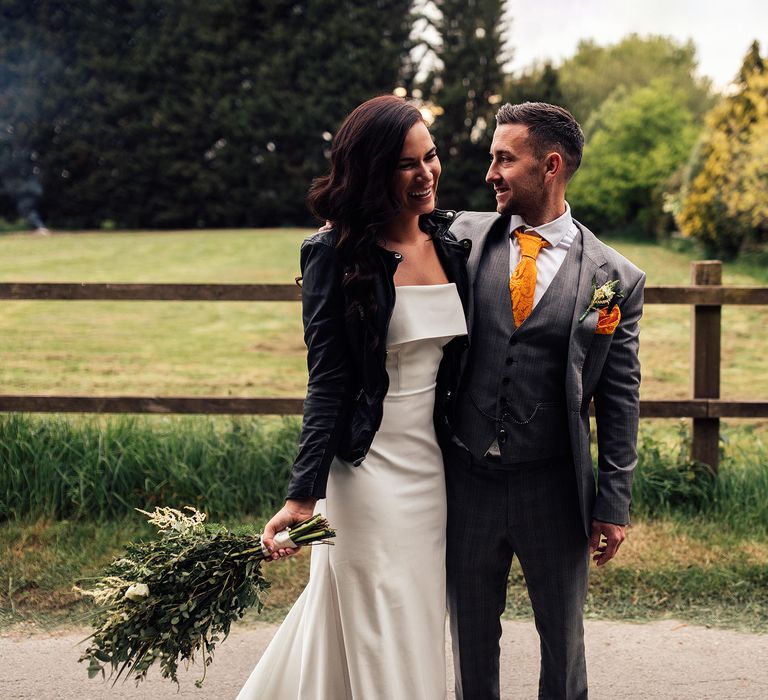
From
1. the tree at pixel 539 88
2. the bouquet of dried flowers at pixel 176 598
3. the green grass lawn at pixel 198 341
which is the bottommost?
the green grass lawn at pixel 198 341

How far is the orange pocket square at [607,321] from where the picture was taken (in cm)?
237

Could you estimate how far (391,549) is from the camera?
2404 mm

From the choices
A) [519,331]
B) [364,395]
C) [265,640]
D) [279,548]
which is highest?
[519,331]

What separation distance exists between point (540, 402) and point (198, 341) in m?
10.9

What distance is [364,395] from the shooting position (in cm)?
235

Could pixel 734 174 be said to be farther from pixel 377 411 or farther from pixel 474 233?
pixel 377 411

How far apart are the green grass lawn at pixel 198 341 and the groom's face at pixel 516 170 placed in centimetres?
586

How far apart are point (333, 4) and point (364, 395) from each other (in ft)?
131

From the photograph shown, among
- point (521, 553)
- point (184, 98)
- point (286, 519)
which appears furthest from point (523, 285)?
point (184, 98)

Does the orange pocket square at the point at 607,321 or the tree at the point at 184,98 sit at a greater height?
the tree at the point at 184,98

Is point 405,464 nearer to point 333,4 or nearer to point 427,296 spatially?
point 427,296

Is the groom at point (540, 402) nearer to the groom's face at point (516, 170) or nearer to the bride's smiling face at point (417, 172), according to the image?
the groom's face at point (516, 170)

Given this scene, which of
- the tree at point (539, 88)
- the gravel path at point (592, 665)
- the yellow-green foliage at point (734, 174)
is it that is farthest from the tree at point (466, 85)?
the gravel path at point (592, 665)

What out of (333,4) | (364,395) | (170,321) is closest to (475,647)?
(364,395)
